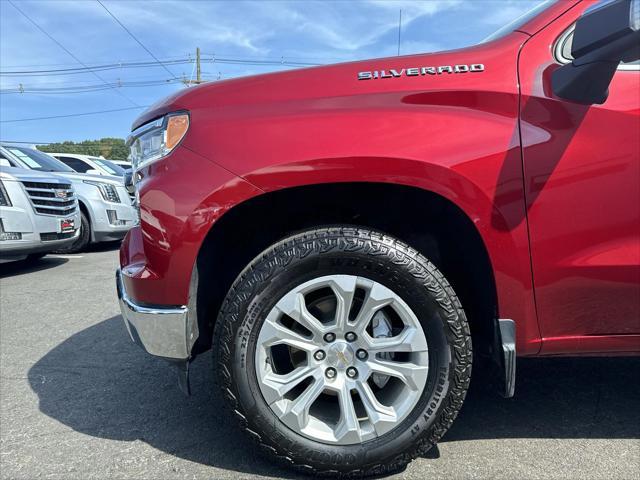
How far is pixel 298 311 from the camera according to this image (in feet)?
5.72

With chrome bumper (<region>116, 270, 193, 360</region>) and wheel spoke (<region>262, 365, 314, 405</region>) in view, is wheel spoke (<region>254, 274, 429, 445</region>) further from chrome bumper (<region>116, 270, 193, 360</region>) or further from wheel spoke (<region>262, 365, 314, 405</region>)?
chrome bumper (<region>116, 270, 193, 360</region>)

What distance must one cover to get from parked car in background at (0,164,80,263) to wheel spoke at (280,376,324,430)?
5055mm

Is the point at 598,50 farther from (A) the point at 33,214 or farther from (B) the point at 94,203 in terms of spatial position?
(B) the point at 94,203

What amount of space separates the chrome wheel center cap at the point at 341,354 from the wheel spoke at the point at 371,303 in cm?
8

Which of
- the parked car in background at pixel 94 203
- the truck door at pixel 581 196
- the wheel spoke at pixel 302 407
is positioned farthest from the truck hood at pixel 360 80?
the parked car in background at pixel 94 203

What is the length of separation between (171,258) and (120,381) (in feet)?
4.28

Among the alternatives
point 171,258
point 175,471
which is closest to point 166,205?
point 171,258

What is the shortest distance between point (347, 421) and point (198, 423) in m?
0.84

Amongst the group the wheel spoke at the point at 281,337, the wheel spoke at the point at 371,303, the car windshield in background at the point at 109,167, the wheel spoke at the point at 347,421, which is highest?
the car windshield in background at the point at 109,167

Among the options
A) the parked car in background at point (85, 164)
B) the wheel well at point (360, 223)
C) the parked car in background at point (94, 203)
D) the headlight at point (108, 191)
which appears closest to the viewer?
the wheel well at point (360, 223)

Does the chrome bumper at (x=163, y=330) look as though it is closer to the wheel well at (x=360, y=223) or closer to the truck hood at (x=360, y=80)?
the wheel well at (x=360, y=223)

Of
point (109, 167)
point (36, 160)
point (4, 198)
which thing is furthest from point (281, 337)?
point (109, 167)

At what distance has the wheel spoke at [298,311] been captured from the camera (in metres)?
1.74

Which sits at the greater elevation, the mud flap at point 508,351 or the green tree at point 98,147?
the green tree at point 98,147
